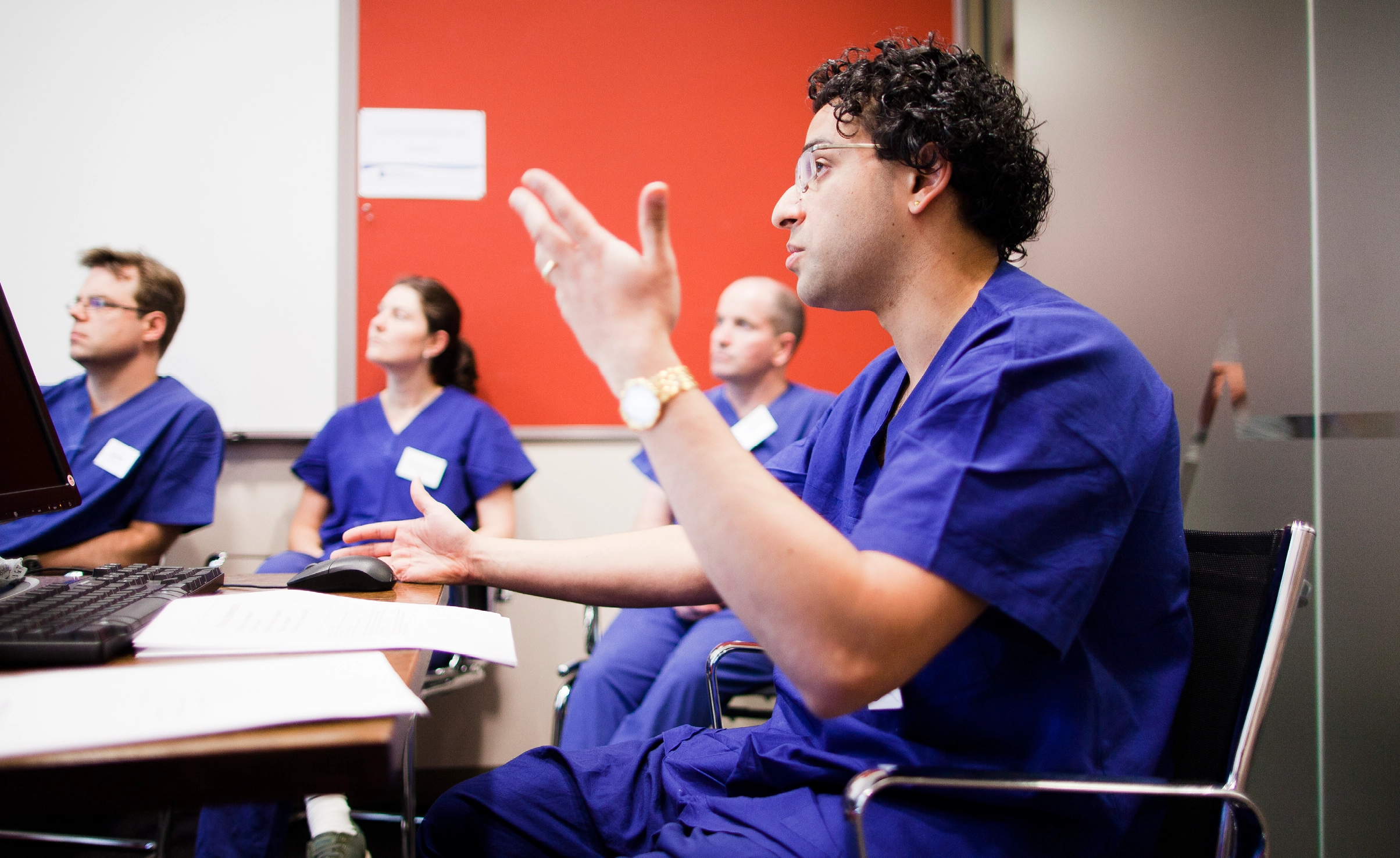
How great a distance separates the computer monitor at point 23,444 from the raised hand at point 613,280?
2.35ft

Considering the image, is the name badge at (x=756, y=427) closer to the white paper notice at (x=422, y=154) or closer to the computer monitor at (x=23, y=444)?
the white paper notice at (x=422, y=154)

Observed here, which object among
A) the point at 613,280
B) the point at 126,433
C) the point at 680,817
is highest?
the point at 613,280

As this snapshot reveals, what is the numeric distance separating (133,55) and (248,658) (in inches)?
105

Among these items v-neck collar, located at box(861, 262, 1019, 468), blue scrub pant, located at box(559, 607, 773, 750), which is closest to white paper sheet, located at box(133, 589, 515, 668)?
v-neck collar, located at box(861, 262, 1019, 468)

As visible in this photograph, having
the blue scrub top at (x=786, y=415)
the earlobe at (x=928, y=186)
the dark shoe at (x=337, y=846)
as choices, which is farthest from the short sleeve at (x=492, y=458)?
the earlobe at (x=928, y=186)

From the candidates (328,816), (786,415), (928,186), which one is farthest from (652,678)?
(928,186)

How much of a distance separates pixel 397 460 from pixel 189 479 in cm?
54

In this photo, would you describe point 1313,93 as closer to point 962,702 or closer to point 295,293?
point 962,702

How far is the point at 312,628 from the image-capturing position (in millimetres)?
770

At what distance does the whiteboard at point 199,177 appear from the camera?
2.46 m

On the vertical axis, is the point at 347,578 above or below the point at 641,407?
below

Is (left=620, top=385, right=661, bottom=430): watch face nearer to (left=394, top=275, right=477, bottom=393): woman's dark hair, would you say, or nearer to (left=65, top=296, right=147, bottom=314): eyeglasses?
(left=394, top=275, right=477, bottom=393): woman's dark hair

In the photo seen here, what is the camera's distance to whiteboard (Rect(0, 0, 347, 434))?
2463 millimetres

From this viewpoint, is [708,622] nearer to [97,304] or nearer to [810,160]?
[810,160]
